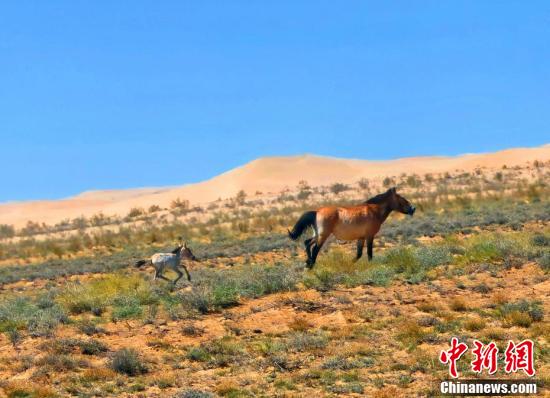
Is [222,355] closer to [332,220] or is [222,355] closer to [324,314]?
[324,314]

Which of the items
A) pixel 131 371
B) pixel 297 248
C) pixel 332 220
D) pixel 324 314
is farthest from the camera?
pixel 297 248

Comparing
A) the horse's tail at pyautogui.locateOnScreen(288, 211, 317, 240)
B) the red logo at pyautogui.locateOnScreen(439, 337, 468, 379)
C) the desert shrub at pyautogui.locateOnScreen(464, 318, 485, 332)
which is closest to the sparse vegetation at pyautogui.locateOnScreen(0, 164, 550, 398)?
the desert shrub at pyautogui.locateOnScreen(464, 318, 485, 332)

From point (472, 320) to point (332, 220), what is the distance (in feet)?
22.0

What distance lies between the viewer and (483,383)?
792cm

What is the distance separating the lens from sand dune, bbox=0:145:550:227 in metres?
76.9

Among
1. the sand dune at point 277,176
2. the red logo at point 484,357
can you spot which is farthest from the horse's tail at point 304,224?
the sand dune at point 277,176

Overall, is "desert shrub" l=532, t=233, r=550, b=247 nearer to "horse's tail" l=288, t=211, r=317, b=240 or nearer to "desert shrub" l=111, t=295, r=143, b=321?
"horse's tail" l=288, t=211, r=317, b=240

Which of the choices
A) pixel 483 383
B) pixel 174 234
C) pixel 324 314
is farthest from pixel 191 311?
pixel 174 234

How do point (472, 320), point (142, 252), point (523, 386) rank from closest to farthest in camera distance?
point (523, 386)
point (472, 320)
point (142, 252)

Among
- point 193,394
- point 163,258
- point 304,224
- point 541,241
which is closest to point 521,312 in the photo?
point 193,394

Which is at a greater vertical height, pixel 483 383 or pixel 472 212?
pixel 472 212

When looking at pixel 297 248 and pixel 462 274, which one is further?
pixel 297 248

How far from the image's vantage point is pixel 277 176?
93.9m

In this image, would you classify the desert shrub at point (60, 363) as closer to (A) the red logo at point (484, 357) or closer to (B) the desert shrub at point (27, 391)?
(B) the desert shrub at point (27, 391)
